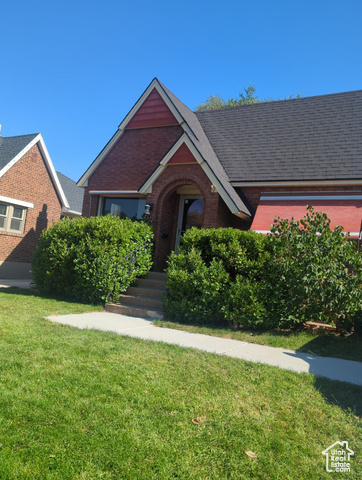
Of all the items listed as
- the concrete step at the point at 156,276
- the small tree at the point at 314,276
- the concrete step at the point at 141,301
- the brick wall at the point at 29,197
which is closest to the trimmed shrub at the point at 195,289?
the concrete step at the point at 141,301

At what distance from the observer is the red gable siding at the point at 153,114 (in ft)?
48.6

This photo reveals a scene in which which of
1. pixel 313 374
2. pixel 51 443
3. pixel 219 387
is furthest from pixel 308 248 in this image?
pixel 51 443

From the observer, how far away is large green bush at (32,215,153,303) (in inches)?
400

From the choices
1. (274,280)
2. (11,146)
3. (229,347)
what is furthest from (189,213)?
(11,146)

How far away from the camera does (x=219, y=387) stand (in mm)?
4324

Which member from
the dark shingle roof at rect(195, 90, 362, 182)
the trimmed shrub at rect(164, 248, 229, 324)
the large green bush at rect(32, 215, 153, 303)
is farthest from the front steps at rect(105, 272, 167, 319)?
the dark shingle roof at rect(195, 90, 362, 182)

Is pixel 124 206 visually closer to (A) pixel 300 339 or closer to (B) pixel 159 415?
(A) pixel 300 339

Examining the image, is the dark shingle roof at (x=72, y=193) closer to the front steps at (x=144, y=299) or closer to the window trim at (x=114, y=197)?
the window trim at (x=114, y=197)

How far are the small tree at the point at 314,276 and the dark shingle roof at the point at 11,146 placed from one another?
14863 mm

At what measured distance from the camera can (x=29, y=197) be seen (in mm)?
19469

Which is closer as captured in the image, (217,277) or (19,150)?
(217,277)

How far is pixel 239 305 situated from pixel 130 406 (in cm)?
483

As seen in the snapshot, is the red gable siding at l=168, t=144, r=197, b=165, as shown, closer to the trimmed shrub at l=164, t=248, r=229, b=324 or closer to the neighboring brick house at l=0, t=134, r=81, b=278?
A: the trimmed shrub at l=164, t=248, r=229, b=324

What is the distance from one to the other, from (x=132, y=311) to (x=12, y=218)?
11.8m
